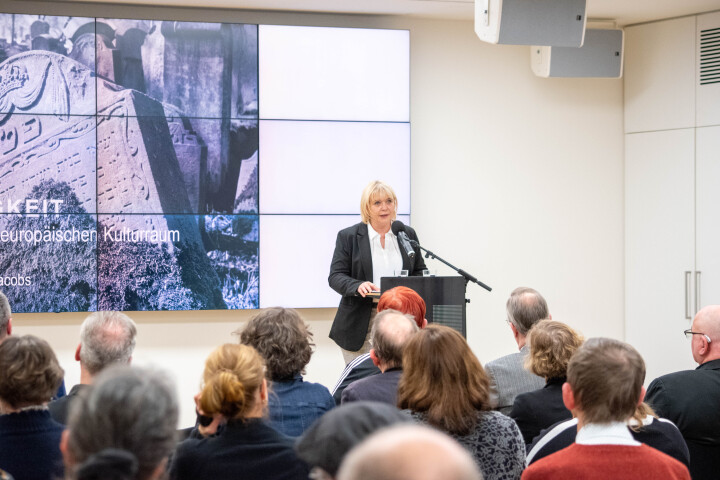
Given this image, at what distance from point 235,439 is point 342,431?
92cm

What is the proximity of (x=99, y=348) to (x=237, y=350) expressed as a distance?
35.5 inches

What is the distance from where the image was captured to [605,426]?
1894 millimetres

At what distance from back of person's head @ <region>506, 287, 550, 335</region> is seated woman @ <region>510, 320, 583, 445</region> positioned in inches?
27.2

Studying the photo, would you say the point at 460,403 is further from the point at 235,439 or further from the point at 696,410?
the point at 696,410

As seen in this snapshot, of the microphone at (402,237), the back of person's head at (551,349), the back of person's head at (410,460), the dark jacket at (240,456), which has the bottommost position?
the dark jacket at (240,456)

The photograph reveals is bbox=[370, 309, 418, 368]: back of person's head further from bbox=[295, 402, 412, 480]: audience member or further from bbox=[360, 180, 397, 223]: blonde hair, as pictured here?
bbox=[360, 180, 397, 223]: blonde hair

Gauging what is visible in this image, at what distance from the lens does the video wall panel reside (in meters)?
5.18

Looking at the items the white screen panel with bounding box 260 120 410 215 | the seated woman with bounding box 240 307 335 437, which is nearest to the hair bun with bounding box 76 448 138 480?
the seated woman with bounding box 240 307 335 437

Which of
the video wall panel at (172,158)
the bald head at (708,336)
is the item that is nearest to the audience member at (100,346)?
the bald head at (708,336)

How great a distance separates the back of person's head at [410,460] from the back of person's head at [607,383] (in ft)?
3.81

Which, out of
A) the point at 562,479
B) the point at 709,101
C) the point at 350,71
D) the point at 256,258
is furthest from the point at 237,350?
the point at 709,101

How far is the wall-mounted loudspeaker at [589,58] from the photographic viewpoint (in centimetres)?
590

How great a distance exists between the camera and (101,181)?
5.28 meters

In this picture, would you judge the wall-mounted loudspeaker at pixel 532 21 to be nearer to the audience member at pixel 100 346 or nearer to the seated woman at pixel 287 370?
the seated woman at pixel 287 370
